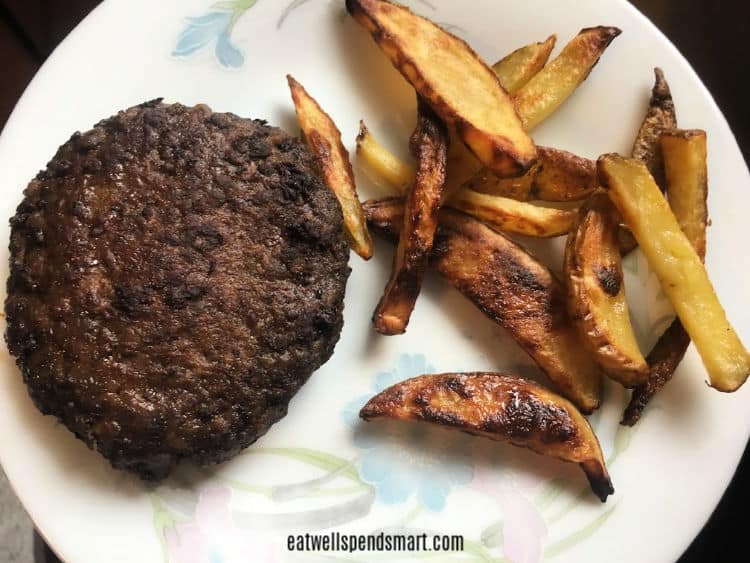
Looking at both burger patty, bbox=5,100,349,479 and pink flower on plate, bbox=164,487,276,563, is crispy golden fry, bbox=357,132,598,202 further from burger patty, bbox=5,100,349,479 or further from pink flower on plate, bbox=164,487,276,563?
pink flower on plate, bbox=164,487,276,563

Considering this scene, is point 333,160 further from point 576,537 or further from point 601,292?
point 576,537

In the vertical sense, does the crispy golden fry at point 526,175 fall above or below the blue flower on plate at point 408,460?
above

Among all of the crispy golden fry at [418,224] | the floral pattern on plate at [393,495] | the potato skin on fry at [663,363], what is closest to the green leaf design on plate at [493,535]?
the floral pattern on plate at [393,495]

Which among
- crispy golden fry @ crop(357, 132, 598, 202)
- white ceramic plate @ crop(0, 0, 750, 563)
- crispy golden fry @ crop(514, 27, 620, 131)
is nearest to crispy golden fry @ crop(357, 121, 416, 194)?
crispy golden fry @ crop(357, 132, 598, 202)

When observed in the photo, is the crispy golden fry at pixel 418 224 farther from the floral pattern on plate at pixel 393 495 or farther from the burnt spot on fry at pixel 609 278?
the burnt spot on fry at pixel 609 278

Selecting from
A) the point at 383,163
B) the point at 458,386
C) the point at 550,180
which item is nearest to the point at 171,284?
the point at 383,163

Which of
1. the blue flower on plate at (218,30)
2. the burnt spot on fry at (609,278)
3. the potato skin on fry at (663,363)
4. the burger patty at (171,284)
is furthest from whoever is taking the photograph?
the blue flower on plate at (218,30)
